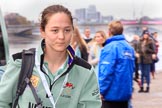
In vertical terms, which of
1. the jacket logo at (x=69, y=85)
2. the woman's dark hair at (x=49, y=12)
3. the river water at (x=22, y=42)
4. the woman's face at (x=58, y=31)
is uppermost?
the woman's dark hair at (x=49, y=12)

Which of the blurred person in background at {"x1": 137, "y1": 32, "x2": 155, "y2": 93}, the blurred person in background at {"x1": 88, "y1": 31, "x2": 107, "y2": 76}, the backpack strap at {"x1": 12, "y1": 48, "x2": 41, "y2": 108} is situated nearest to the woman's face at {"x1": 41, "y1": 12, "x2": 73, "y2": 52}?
the backpack strap at {"x1": 12, "y1": 48, "x2": 41, "y2": 108}

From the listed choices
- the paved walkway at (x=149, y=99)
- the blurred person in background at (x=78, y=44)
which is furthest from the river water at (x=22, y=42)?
the blurred person in background at (x=78, y=44)

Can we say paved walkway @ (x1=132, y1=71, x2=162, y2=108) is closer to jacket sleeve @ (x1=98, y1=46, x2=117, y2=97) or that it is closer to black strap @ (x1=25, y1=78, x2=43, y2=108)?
jacket sleeve @ (x1=98, y1=46, x2=117, y2=97)

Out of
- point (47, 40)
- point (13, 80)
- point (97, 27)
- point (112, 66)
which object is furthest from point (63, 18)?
point (97, 27)

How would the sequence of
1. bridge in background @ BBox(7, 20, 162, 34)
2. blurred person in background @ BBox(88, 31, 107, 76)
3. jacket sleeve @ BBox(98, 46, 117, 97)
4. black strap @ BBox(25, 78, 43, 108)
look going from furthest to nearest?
1. bridge in background @ BBox(7, 20, 162, 34)
2. blurred person in background @ BBox(88, 31, 107, 76)
3. jacket sleeve @ BBox(98, 46, 117, 97)
4. black strap @ BBox(25, 78, 43, 108)

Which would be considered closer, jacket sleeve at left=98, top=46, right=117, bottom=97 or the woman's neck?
the woman's neck

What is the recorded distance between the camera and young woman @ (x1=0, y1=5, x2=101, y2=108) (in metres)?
2.38

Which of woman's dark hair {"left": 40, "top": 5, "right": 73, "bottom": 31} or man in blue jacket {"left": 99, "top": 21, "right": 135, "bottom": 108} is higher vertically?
woman's dark hair {"left": 40, "top": 5, "right": 73, "bottom": 31}

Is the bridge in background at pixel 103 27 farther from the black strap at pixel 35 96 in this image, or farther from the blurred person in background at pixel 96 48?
the black strap at pixel 35 96

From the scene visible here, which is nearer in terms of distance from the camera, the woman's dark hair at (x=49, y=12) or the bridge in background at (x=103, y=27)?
the woman's dark hair at (x=49, y=12)

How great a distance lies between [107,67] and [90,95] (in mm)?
2676

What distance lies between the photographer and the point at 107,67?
511 centimetres

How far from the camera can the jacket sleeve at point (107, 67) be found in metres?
5.10

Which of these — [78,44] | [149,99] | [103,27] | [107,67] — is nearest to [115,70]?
[107,67]
